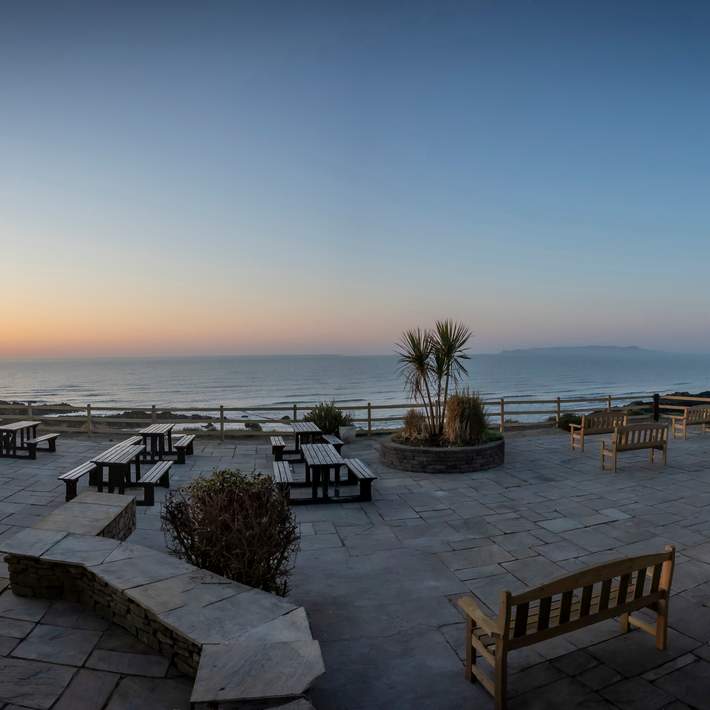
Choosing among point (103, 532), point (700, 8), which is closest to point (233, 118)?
point (700, 8)

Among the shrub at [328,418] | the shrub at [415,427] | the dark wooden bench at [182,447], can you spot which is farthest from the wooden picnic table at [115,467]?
the shrub at [328,418]

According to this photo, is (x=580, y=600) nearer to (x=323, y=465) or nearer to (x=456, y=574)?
(x=456, y=574)

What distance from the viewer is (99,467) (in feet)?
19.7

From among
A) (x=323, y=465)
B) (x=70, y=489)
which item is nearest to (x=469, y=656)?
(x=323, y=465)

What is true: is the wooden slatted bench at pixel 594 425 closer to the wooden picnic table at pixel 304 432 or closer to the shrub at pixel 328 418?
the shrub at pixel 328 418

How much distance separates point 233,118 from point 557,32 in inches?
237

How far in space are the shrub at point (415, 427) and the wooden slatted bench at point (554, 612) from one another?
553 centimetres

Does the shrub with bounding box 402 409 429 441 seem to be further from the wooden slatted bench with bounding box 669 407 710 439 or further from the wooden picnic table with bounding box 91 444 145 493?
the wooden slatted bench with bounding box 669 407 710 439

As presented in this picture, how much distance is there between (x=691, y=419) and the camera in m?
10.4

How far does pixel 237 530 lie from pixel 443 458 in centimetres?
494

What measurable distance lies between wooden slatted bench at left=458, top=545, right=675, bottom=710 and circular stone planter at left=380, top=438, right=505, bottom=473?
4.64m

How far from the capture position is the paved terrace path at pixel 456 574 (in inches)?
92.6

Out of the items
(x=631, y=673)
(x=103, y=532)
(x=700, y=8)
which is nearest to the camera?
(x=631, y=673)

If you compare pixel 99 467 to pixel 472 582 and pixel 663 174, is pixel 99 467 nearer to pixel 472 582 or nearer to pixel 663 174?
pixel 472 582
